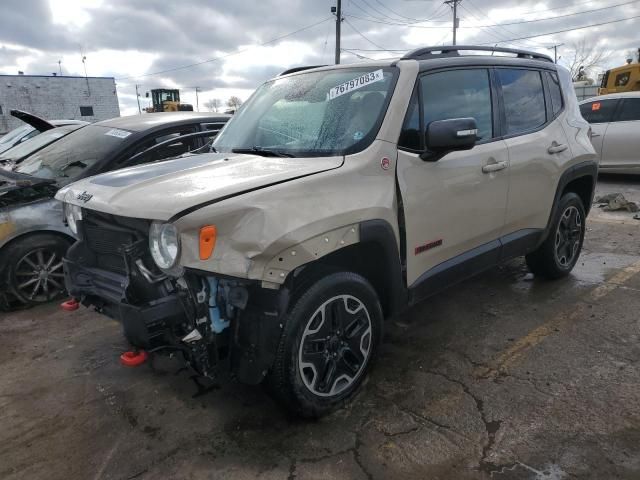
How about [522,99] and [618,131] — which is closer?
[522,99]

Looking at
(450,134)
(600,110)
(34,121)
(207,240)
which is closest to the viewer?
(207,240)

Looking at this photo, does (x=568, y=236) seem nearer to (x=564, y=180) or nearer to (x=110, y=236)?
(x=564, y=180)

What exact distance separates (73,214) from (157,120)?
7.96 feet

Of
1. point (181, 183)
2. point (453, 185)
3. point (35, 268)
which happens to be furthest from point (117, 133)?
point (453, 185)

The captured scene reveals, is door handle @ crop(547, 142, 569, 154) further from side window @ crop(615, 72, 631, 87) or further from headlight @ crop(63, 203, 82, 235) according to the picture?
side window @ crop(615, 72, 631, 87)

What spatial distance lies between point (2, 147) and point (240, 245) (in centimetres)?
906

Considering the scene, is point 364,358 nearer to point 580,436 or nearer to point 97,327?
point 580,436

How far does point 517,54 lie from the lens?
14.0 feet

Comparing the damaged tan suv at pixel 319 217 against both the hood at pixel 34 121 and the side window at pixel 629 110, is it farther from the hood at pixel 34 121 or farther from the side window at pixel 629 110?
the side window at pixel 629 110

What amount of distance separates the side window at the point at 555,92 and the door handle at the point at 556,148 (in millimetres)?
287

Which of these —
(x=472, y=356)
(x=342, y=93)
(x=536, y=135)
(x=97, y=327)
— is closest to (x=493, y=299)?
(x=472, y=356)

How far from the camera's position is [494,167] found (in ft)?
11.7

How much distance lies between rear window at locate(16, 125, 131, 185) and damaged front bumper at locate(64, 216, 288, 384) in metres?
2.59

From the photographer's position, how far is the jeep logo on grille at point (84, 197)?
2.76 m
